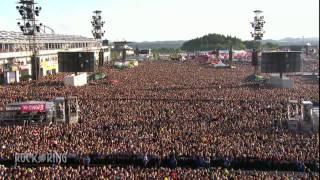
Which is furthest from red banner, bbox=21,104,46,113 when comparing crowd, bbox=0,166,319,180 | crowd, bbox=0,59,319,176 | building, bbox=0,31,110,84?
building, bbox=0,31,110,84

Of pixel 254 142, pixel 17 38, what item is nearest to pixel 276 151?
pixel 254 142

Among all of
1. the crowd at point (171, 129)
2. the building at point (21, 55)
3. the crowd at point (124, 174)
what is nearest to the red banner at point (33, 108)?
the crowd at point (171, 129)

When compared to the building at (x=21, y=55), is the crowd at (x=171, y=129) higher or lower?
lower

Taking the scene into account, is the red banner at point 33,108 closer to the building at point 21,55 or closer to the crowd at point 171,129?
the crowd at point 171,129

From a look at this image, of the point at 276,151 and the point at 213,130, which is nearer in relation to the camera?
the point at 276,151

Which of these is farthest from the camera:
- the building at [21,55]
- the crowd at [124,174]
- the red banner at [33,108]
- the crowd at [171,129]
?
the building at [21,55]

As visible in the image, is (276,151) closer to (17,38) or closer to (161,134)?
(161,134)

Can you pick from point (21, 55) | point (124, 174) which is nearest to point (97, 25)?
point (21, 55)
